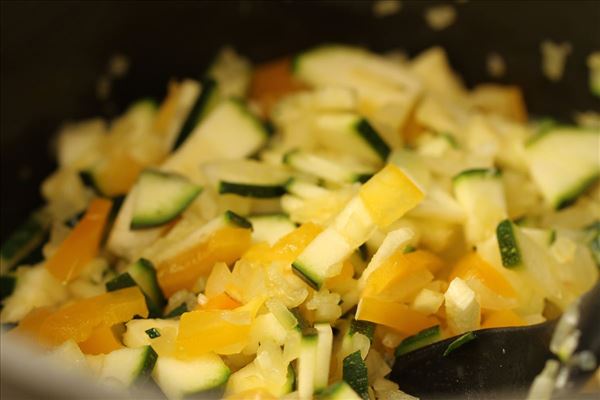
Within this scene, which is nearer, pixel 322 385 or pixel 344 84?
pixel 322 385

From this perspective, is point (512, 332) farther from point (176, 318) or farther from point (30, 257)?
point (30, 257)

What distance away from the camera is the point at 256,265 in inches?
66.9

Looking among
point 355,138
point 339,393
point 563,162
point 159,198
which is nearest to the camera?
point 339,393

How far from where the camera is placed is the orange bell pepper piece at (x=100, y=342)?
5.40 feet

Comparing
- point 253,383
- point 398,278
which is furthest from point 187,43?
point 253,383

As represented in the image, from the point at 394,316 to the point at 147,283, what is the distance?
1.84 feet

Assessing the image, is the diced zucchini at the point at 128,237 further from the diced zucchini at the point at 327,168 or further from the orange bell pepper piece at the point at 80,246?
the diced zucchini at the point at 327,168

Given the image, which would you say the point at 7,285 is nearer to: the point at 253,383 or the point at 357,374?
the point at 253,383

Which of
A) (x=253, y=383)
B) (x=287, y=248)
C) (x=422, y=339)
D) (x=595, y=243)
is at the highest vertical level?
(x=287, y=248)

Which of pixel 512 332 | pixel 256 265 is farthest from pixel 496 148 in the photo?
pixel 256 265

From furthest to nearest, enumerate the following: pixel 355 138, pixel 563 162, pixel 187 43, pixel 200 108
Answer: pixel 187 43, pixel 200 108, pixel 563 162, pixel 355 138

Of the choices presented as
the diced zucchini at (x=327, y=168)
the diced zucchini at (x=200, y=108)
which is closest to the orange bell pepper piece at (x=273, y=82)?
the diced zucchini at (x=200, y=108)

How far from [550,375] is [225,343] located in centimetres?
61

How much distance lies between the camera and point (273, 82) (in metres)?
2.56
